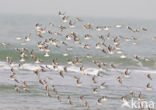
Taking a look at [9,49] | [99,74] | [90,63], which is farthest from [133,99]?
[9,49]

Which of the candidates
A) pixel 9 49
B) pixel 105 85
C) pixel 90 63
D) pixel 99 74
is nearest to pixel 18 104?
pixel 105 85

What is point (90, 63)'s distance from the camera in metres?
48.8

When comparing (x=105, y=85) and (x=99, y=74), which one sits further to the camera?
(x=99, y=74)

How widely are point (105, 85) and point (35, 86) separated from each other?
4176mm

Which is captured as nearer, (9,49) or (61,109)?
(61,109)

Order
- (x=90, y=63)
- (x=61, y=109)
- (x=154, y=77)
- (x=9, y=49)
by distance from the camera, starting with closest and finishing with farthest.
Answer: (x=61, y=109) < (x=154, y=77) < (x=90, y=63) < (x=9, y=49)

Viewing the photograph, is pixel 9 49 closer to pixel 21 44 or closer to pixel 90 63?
pixel 21 44

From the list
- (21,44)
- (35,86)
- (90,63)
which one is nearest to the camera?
(35,86)

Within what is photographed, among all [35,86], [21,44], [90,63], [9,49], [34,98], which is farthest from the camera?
[21,44]

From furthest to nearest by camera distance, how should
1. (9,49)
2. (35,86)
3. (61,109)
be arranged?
1. (9,49)
2. (35,86)
3. (61,109)

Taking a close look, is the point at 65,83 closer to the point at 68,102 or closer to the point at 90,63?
the point at 68,102

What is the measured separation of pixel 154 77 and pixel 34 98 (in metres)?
13.5

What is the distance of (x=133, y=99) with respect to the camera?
31875 mm

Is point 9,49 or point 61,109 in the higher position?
point 9,49
